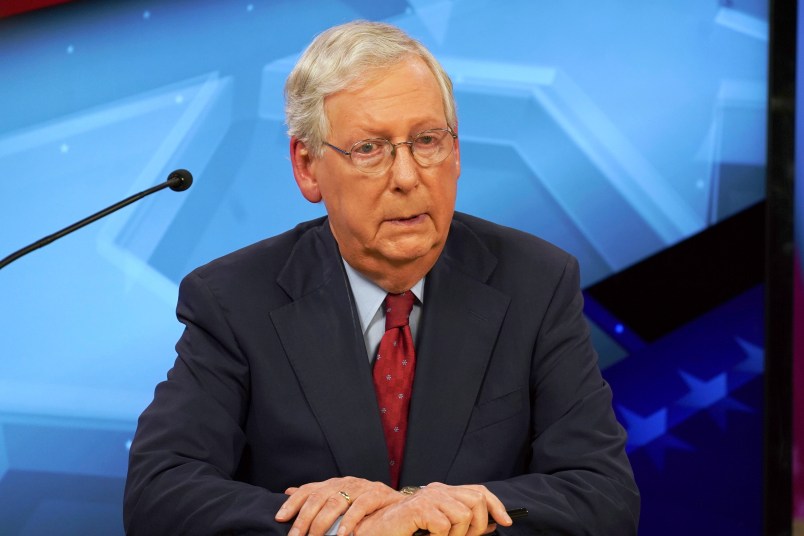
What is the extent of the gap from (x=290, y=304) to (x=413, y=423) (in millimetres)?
364

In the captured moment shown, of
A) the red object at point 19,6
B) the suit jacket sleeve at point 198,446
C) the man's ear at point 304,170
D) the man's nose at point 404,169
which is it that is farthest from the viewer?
the red object at point 19,6

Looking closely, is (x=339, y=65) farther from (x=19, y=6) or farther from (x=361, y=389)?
(x=19, y=6)

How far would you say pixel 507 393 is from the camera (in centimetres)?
214

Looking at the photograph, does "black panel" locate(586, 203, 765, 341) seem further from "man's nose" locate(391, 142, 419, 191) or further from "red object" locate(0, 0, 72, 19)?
"red object" locate(0, 0, 72, 19)

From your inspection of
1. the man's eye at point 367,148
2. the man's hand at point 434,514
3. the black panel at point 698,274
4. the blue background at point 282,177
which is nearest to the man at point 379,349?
the man's eye at point 367,148

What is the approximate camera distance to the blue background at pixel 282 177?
324 centimetres

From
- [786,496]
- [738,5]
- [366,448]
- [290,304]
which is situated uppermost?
[738,5]

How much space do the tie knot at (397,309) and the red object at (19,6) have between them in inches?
67.9

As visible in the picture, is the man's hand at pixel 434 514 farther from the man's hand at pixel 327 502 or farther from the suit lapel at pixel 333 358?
the suit lapel at pixel 333 358

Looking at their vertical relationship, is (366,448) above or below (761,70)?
below

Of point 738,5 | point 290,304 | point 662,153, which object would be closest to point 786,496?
point 662,153

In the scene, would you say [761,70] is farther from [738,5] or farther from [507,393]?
[507,393]

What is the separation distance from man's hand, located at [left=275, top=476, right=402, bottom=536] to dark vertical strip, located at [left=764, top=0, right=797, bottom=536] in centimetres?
220

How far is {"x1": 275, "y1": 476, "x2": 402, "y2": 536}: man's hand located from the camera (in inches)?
69.8
